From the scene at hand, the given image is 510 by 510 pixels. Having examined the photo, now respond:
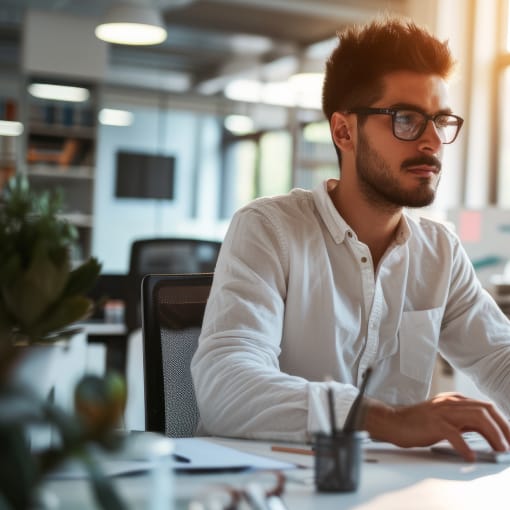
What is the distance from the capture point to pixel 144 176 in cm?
1134

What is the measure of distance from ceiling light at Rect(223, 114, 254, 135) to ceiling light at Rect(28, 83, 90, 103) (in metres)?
3.47

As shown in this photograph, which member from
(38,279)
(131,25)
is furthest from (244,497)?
(131,25)

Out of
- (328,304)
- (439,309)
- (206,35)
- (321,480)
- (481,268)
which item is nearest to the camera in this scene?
(321,480)

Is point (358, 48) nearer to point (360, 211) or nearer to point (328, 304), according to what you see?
point (360, 211)

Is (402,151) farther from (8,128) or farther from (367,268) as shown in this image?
(8,128)

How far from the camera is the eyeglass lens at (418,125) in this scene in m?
1.73

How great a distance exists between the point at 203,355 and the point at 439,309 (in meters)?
0.57

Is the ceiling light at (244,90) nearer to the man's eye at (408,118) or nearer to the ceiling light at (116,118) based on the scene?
the ceiling light at (116,118)

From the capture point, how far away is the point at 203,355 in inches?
59.6

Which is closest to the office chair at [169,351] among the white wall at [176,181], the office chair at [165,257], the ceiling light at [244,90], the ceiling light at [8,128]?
the office chair at [165,257]

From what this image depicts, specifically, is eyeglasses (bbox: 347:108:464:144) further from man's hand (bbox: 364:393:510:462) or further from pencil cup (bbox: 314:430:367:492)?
pencil cup (bbox: 314:430:367:492)

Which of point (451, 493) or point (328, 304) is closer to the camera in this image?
point (451, 493)

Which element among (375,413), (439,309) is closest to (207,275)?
(439,309)

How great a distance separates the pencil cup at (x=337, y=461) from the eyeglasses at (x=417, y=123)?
862 millimetres
